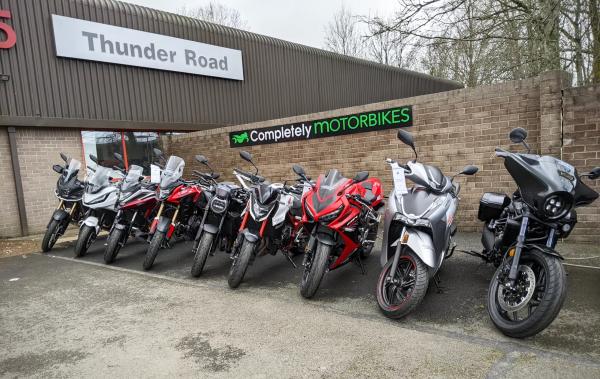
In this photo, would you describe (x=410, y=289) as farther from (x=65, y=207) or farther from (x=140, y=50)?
(x=140, y=50)

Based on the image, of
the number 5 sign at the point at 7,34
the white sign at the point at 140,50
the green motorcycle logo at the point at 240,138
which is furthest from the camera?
the white sign at the point at 140,50

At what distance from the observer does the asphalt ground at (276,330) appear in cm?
239

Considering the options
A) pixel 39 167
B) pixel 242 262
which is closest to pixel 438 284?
pixel 242 262

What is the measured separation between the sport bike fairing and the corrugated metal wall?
918cm

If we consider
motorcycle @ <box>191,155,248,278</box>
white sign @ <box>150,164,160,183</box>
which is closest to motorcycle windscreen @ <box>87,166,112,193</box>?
white sign @ <box>150,164,160,183</box>

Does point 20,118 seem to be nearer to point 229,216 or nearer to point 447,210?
point 229,216

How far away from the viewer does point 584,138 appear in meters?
4.53

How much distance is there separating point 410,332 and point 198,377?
1502 millimetres

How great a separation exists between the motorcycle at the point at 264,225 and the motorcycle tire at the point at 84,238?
9.07 ft

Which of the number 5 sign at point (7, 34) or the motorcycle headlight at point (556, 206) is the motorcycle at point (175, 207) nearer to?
the motorcycle headlight at point (556, 206)

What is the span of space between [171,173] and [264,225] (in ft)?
5.77

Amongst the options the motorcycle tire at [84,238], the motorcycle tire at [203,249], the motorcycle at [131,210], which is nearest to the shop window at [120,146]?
the motorcycle tire at [84,238]

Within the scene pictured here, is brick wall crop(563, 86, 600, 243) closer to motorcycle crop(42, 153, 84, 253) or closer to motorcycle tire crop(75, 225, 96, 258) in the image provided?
motorcycle tire crop(75, 225, 96, 258)

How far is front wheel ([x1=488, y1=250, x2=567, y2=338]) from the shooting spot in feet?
7.75
